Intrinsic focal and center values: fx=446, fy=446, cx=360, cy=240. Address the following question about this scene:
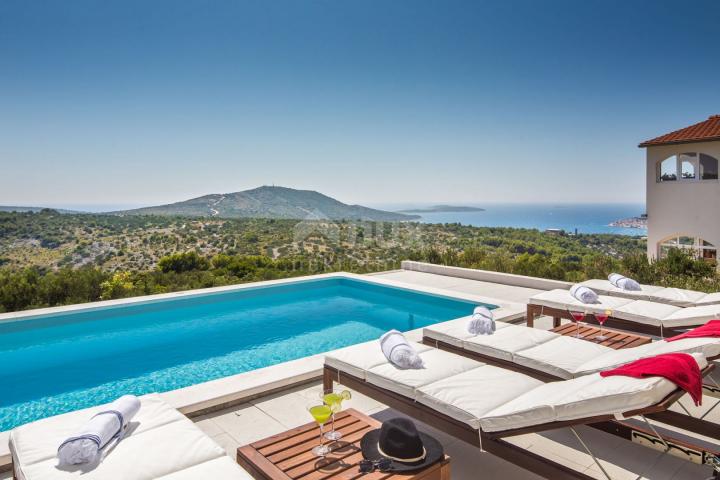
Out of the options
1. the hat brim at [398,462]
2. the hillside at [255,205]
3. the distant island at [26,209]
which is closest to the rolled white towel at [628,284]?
the hat brim at [398,462]

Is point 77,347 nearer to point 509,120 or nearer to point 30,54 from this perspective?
point 30,54

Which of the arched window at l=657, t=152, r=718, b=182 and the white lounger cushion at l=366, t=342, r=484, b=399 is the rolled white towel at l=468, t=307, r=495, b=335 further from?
the arched window at l=657, t=152, r=718, b=182

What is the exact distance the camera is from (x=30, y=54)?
38.5 feet

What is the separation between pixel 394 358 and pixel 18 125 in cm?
1805

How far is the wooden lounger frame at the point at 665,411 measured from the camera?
2.49 m

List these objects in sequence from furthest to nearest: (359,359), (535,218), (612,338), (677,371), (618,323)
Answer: (535,218), (618,323), (612,338), (359,359), (677,371)

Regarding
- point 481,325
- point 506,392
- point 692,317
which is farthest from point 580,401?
point 692,317

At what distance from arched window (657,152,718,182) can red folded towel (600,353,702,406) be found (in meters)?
11.9

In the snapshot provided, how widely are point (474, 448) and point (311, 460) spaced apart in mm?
1270

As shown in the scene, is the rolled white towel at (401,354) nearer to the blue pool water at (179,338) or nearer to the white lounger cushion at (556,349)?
the white lounger cushion at (556,349)

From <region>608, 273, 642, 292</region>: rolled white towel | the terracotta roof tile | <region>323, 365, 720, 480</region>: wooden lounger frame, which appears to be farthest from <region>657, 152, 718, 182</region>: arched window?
<region>323, 365, 720, 480</region>: wooden lounger frame

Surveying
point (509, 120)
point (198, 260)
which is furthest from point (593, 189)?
point (198, 260)

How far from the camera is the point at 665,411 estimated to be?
2.51m

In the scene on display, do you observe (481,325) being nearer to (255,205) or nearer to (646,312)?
(646,312)
